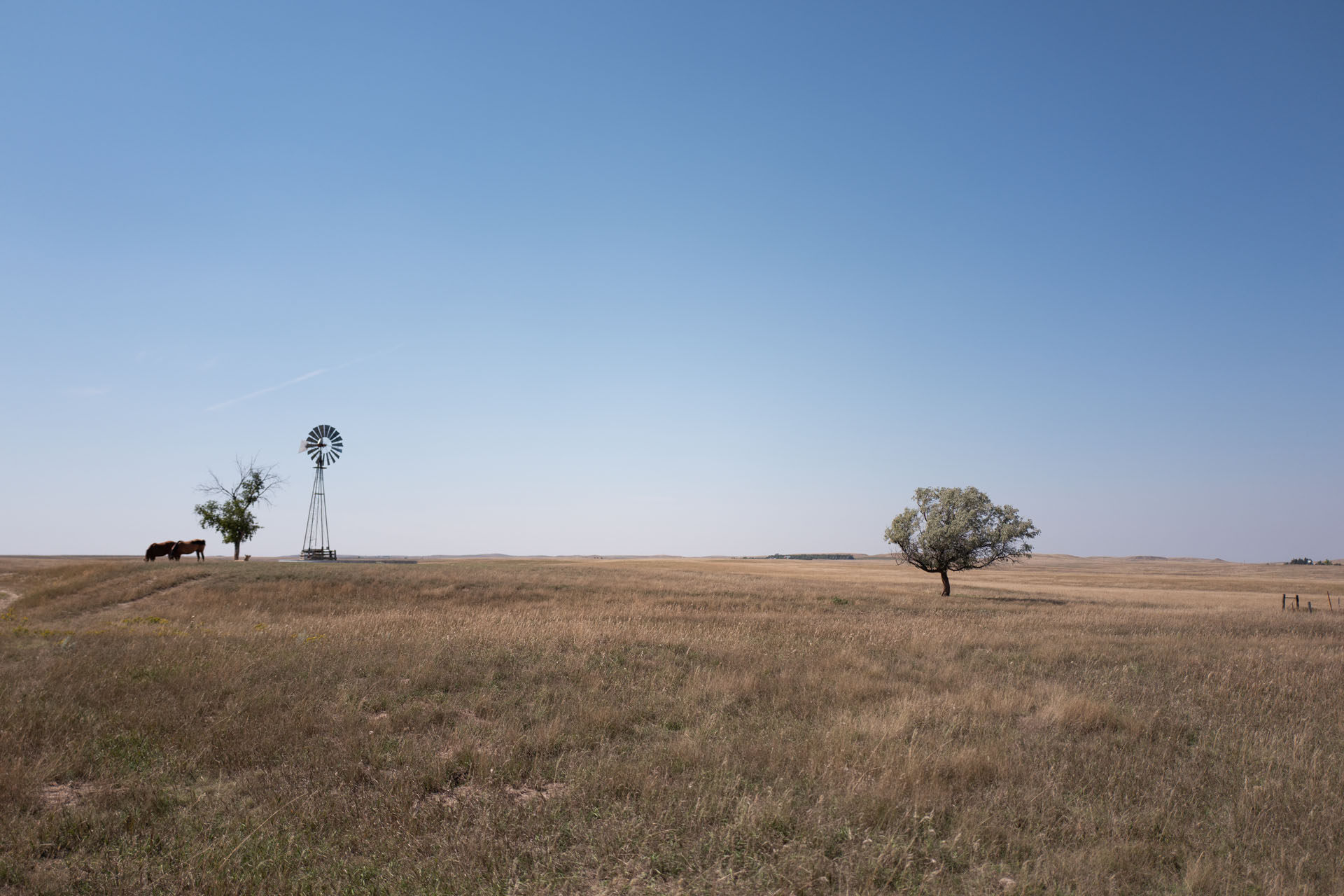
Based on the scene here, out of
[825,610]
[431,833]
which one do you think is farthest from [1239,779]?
[825,610]

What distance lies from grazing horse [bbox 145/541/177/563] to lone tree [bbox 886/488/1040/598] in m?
57.4

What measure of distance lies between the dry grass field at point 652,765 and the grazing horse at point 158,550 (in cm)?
4496

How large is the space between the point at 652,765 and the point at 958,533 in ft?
137

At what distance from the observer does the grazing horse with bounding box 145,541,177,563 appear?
51875mm

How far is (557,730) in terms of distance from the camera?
8.35m

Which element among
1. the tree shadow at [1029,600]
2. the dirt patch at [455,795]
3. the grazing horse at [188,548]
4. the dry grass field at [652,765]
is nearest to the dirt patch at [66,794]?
the dry grass field at [652,765]

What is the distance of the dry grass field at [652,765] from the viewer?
526 cm

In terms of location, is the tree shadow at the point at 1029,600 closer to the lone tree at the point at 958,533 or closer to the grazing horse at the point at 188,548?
the lone tree at the point at 958,533

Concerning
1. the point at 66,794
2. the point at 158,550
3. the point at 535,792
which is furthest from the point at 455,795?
the point at 158,550

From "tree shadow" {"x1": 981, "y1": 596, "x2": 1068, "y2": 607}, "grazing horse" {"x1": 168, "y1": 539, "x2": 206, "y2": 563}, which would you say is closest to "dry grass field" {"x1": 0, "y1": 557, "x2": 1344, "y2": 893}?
"tree shadow" {"x1": 981, "y1": 596, "x2": 1068, "y2": 607}

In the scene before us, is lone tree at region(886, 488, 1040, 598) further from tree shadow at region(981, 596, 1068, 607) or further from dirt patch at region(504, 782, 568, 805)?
dirt patch at region(504, 782, 568, 805)

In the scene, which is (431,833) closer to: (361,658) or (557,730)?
(557,730)

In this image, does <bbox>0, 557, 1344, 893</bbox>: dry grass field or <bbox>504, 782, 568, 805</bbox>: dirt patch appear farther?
<bbox>504, 782, 568, 805</bbox>: dirt patch

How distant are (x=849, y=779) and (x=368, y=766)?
17.4 feet
